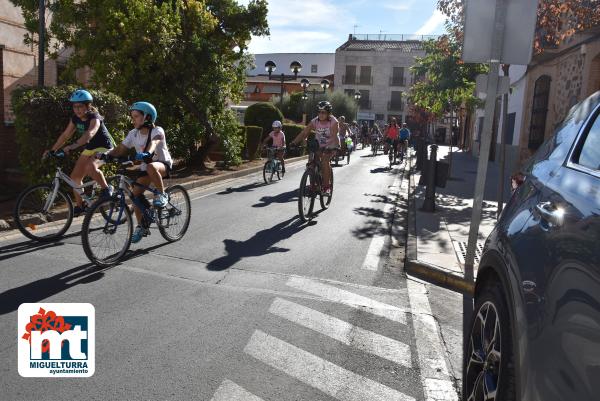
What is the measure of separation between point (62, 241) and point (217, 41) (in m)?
9.73

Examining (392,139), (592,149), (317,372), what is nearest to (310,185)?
(317,372)

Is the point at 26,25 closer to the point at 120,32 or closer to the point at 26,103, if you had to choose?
the point at 120,32

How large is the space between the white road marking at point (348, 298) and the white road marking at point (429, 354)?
0.56ft

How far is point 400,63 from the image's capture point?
64.5 meters

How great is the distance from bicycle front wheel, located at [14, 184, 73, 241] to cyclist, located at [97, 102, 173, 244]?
114cm

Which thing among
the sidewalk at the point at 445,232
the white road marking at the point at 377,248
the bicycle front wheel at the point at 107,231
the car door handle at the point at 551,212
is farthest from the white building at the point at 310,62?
the car door handle at the point at 551,212

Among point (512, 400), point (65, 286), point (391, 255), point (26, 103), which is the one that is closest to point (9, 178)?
point (26, 103)

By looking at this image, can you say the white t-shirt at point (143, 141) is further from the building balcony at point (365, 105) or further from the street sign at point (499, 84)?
the building balcony at point (365, 105)

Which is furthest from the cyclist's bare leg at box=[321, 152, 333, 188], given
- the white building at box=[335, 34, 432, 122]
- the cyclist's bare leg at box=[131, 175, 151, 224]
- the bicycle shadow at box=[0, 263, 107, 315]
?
the white building at box=[335, 34, 432, 122]

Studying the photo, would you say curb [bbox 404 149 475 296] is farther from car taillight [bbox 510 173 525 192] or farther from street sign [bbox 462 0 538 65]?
street sign [bbox 462 0 538 65]

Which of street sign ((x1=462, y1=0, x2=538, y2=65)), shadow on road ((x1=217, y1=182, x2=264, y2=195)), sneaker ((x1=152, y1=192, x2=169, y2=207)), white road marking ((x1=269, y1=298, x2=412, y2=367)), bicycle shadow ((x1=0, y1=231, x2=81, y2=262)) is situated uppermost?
street sign ((x1=462, y1=0, x2=538, y2=65))

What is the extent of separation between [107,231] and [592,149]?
4625 millimetres

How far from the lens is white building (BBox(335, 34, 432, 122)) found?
212 feet

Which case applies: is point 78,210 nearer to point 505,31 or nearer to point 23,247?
point 23,247
